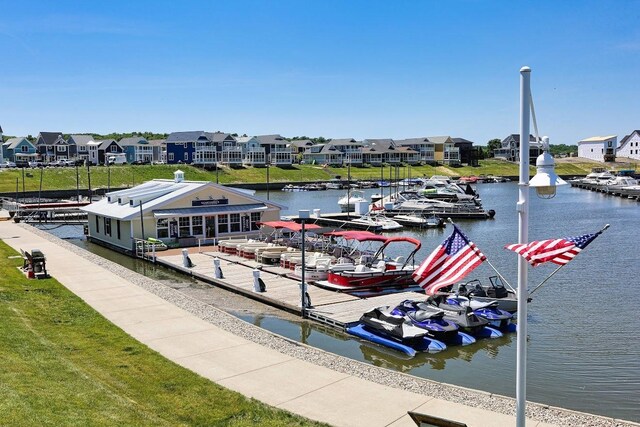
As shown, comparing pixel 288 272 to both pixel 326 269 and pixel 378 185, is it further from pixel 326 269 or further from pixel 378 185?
pixel 378 185

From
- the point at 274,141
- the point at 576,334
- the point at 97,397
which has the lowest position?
the point at 576,334

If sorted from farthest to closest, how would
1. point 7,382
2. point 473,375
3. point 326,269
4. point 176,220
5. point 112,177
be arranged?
point 112,177 < point 176,220 < point 326,269 < point 473,375 < point 7,382

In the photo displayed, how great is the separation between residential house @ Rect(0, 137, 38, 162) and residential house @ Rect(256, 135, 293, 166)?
5112 cm

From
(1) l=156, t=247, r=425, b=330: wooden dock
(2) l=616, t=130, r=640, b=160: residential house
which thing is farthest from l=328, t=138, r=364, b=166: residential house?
(1) l=156, t=247, r=425, b=330: wooden dock

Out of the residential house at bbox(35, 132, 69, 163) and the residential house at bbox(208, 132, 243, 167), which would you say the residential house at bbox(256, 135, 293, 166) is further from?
the residential house at bbox(35, 132, 69, 163)

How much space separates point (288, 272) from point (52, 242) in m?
19.5

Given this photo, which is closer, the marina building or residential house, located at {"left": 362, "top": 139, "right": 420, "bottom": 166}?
the marina building

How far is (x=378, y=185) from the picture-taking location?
12288cm

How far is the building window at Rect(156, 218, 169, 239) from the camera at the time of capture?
1565 inches

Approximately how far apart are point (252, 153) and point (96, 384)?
4956 inches

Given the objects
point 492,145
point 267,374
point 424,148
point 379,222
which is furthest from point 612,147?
point 267,374

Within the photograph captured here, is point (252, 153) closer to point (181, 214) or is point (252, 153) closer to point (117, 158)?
point (117, 158)

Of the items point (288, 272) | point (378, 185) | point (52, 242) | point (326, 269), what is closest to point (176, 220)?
point (52, 242)

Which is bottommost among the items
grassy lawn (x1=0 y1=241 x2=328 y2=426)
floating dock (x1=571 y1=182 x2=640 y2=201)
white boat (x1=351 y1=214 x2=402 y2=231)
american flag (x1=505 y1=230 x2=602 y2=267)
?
floating dock (x1=571 y1=182 x2=640 y2=201)
